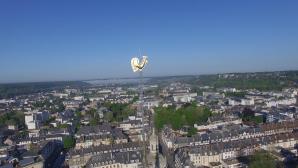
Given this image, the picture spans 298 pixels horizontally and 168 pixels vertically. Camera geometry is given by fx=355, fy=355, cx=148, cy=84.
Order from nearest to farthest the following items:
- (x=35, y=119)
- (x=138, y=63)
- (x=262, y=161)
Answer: (x=138, y=63) < (x=262, y=161) < (x=35, y=119)

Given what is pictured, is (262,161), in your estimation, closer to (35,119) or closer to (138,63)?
(138,63)

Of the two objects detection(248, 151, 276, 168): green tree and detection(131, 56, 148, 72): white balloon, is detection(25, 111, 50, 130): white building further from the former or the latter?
detection(131, 56, 148, 72): white balloon

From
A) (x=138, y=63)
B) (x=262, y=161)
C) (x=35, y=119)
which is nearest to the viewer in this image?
(x=138, y=63)

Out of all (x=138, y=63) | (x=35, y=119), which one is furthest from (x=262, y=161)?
(x=35, y=119)

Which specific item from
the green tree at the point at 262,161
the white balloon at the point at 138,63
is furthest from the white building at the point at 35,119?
the white balloon at the point at 138,63

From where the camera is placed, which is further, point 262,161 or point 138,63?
point 262,161

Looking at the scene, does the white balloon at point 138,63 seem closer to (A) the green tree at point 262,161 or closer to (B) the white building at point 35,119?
(A) the green tree at point 262,161

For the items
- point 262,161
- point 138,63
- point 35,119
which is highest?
point 138,63

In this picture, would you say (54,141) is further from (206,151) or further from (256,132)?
(256,132)

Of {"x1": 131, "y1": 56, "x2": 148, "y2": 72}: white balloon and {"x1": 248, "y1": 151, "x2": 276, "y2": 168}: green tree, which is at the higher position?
{"x1": 131, "y1": 56, "x2": 148, "y2": 72}: white balloon

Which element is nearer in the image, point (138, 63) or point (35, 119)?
point (138, 63)

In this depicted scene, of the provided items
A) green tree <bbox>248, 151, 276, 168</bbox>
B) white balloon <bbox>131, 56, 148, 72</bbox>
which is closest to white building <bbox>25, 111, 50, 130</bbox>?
green tree <bbox>248, 151, 276, 168</bbox>

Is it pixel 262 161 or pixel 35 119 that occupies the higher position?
pixel 262 161
